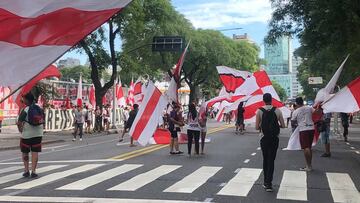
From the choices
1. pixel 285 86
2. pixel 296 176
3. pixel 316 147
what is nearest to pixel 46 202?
pixel 296 176

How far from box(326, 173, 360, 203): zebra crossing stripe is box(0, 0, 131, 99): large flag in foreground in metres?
5.97

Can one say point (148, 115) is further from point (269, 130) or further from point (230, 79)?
point (230, 79)

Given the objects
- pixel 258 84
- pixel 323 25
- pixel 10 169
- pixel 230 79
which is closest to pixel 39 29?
pixel 10 169

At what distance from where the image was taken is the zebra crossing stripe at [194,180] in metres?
10.2

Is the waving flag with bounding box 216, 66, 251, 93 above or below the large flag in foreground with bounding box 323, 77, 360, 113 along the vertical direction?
above

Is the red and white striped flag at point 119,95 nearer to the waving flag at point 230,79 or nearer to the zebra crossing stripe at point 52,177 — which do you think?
the waving flag at point 230,79

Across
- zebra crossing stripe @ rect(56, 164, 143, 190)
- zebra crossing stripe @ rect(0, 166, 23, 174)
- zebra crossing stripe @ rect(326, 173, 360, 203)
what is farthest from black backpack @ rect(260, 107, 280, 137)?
zebra crossing stripe @ rect(0, 166, 23, 174)

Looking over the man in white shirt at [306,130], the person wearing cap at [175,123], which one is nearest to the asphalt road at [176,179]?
the man in white shirt at [306,130]

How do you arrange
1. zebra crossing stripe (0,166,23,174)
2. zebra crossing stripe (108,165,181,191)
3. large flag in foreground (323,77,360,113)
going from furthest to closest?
1. zebra crossing stripe (0,166,23,174)
2. large flag in foreground (323,77,360,113)
3. zebra crossing stripe (108,165,181,191)

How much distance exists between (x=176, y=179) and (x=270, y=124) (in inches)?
91.6

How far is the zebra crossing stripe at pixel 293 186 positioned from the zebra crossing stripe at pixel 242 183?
1.98 ft

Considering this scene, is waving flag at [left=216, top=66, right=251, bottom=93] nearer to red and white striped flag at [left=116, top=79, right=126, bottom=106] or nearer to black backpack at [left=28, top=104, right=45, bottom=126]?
red and white striped flag at [left=116, top=79, right=126, bottom=106]

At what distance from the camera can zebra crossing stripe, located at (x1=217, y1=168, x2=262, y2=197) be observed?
9922 mm

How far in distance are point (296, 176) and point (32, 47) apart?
27.9 feet
